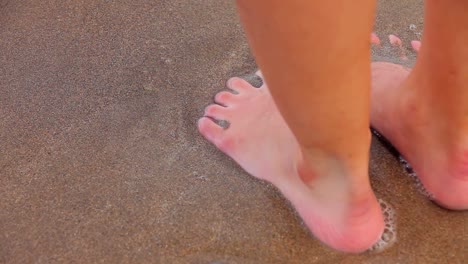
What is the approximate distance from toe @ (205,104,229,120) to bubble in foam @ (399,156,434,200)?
11.9 inches

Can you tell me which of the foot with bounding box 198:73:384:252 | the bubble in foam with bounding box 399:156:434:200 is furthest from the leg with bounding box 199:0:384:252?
the bubble in foam with bounding box 399:156:434:200

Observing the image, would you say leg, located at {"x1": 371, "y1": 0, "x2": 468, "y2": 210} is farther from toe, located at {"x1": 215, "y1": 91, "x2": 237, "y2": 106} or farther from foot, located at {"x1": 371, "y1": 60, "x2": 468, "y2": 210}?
toe, located at {"x1": 215, "y1": 91, "x2": 237, "y2": 106}

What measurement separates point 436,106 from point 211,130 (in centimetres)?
37

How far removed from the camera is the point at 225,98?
3.41 feet

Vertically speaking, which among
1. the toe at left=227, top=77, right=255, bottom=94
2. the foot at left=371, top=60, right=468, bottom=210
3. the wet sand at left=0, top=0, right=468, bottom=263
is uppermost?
the foot at left=371, top=60, right=468, bottom=210

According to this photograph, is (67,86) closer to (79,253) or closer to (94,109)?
(94,109)

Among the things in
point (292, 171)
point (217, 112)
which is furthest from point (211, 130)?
point (292, 171)

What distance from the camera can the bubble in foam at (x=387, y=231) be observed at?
817mm

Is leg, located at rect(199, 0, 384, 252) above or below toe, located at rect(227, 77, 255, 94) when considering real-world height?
above

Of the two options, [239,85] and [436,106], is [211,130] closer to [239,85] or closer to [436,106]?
[239,85]

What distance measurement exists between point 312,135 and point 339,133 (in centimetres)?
3

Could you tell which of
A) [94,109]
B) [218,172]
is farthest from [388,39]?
[94,109]

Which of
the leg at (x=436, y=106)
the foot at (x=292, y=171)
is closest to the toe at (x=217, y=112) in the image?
the foot at (x=292, y=171)

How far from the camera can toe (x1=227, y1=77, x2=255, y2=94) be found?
3.47 ft
